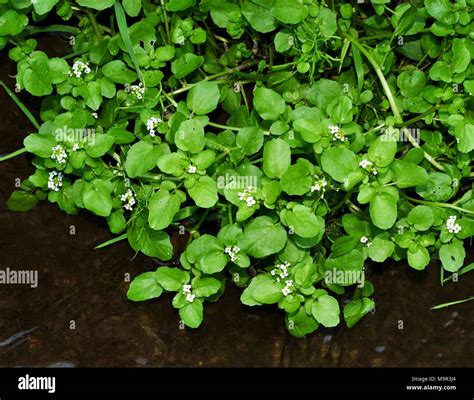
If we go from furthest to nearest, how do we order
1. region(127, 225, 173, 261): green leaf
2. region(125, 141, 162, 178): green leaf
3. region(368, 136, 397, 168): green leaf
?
region(127, 225, 173, 261): green leaf
region(125, 141, 162, 178): green leaf
region(368, 136, 397, 168): green leaf

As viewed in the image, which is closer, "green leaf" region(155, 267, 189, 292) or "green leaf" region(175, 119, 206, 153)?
"green leaf" region(175, 119, 206, 153)

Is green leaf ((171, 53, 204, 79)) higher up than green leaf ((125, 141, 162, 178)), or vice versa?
green leaf ((171, 53, 204, 79))

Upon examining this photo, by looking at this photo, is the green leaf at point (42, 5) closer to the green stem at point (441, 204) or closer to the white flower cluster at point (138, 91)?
the white flower cluster at point (138, 91)

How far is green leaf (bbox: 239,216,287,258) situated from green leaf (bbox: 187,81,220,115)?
32 cm

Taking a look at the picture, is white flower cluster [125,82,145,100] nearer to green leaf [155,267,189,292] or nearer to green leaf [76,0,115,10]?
green leaf [76,0,115,10]

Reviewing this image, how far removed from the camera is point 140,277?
2.18 m

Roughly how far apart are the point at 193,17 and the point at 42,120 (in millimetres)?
526

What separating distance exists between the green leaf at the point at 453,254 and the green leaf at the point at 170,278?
0.68 m

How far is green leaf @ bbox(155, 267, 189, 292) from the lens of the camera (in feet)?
6.98

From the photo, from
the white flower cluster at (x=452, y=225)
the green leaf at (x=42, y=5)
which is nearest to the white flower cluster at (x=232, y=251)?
the white flower cluster at (x=452, y=225)

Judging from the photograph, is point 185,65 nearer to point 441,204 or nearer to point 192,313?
point 192,313

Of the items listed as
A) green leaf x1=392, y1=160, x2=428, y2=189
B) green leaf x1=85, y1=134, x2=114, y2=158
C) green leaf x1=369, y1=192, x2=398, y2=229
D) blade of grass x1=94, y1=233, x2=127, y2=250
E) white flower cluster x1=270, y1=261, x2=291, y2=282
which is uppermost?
green leaf x1=85, y1=134, x2=114, y2=158

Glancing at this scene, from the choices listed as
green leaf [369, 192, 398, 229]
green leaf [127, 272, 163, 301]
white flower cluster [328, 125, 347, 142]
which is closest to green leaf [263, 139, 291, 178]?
white flower cluster [328, 125, 347, 142]
